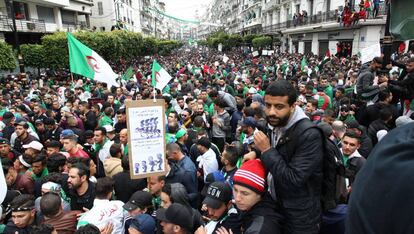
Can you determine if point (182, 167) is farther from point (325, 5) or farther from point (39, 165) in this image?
point (325, 5)

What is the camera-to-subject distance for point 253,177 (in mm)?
2199

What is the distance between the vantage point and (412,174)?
2.52 feet

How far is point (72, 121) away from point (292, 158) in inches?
237

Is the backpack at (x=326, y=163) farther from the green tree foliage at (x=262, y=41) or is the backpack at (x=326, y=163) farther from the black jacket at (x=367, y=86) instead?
the green tree foliage at (x=262, y=41)

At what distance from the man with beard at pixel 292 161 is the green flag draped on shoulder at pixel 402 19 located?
0.97m

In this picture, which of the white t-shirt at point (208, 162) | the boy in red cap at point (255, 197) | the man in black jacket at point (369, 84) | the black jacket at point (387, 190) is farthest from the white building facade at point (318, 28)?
the black jacket at point (387, 190)

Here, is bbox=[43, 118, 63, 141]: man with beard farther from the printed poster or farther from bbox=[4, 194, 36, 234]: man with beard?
the printed poster

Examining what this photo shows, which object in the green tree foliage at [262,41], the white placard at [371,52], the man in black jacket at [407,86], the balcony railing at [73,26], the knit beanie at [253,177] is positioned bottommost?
the knit beanie at [253,177]

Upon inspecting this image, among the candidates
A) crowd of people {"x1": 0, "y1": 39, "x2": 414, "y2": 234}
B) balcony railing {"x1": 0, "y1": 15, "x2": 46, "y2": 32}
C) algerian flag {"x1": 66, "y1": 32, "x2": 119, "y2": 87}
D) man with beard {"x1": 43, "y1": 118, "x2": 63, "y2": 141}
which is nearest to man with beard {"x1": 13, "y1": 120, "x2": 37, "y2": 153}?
crowd of people {"x1": 0, "y1": 39, "x2": 414, "y2": 234}

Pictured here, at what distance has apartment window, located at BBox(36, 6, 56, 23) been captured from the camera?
2794cm

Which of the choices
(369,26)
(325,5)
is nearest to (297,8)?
(325,5)

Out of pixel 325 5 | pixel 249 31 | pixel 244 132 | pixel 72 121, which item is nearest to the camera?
pixel 244 132

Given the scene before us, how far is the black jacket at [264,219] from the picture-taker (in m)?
2.07

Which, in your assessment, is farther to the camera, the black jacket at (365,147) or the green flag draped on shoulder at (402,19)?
the black jacket at (365,147)
